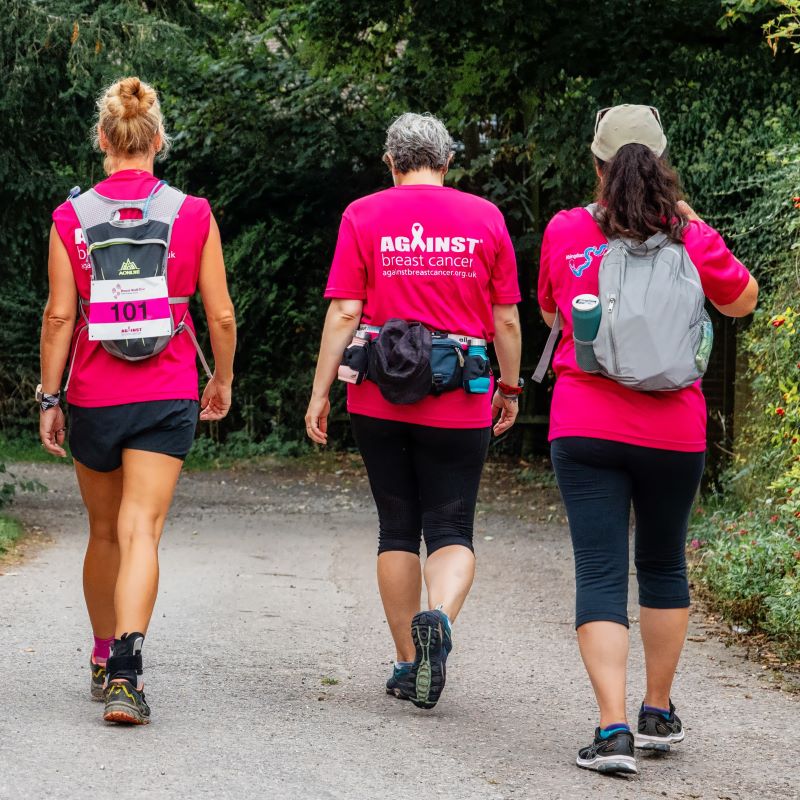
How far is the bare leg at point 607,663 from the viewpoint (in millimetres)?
3969

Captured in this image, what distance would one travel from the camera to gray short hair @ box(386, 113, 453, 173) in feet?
15.8

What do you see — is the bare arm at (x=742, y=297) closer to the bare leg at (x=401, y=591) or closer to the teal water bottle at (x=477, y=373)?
the teal water bottle at (x=477, y=373)

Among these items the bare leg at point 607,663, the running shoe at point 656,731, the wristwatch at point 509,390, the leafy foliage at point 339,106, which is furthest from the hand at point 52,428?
the leafy foliage at point 339,106

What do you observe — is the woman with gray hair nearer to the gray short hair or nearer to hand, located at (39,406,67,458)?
the gray short hair

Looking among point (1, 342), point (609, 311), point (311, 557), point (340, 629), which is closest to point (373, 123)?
point (1, 342)

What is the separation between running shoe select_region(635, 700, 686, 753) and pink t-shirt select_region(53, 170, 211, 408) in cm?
186

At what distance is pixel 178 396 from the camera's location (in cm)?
450

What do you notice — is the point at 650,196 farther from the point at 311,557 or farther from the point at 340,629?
the point at 311,557

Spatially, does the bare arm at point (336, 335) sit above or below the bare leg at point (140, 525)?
above

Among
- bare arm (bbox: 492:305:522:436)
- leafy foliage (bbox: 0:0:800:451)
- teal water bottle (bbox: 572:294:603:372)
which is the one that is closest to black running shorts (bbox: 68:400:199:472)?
bare arm (bbox: 492:305:522:436)

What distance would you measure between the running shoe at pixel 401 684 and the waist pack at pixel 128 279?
4.91 ft

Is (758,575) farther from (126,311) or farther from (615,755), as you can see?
(126,311)

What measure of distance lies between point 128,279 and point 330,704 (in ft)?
5.55

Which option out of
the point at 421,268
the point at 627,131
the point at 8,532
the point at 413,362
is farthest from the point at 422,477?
the point at 8,532
